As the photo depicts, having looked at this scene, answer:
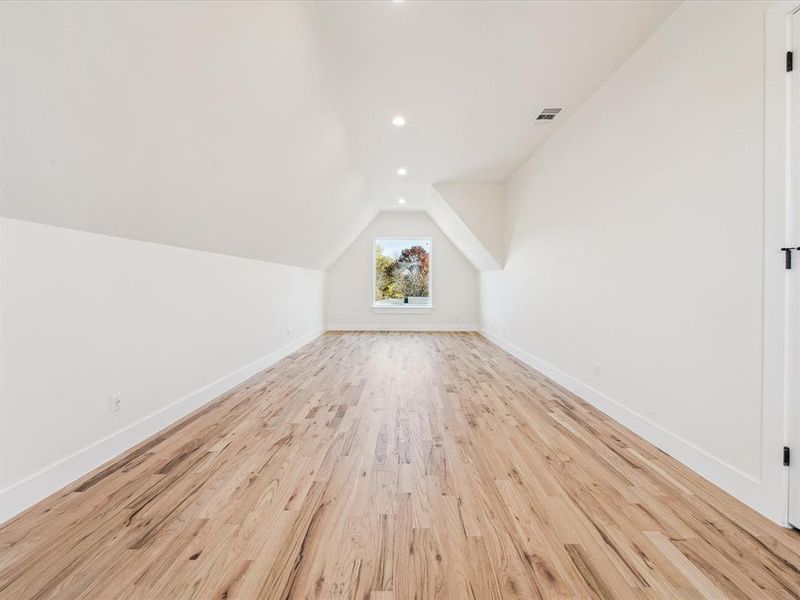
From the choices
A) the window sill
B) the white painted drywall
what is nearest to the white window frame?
the window sill

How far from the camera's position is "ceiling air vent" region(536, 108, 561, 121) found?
3.20m

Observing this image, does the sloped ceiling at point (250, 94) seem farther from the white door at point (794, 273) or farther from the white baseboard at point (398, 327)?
the white baseboard at point (398, 327)

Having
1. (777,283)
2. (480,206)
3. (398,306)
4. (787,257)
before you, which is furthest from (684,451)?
(398,306)

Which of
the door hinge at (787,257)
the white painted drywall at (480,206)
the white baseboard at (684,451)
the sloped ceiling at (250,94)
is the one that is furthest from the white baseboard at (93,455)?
the white painted drywall at (480,206)

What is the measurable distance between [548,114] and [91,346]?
3.88 m

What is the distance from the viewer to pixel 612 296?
8.63 ft

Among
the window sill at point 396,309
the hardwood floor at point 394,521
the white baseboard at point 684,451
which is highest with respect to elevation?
the window sill at point 396,309

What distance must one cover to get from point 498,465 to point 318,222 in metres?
3.78

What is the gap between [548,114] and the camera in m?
3.27

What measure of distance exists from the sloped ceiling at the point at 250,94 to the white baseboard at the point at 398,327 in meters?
3.81

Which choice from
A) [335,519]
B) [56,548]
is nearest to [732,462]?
[335,519]

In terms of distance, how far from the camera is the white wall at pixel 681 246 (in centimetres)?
161

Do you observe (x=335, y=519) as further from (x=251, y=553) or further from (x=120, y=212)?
(x=120, y=212)

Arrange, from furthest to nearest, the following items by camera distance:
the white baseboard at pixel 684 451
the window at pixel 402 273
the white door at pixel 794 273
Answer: the window at pixel 402 273 < the white baseboard at pixel 684 451 < the white door at pixel 794 273
